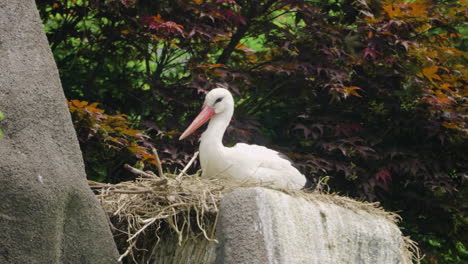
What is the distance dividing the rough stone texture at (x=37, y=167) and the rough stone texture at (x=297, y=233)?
69 centimetres

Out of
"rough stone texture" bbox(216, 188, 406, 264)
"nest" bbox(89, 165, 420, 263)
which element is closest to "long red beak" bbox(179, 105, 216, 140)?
"nest" bbox(89, 165, 420, 263)

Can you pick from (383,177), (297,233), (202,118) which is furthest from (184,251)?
(383,177)

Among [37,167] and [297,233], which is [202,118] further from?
[37,167]

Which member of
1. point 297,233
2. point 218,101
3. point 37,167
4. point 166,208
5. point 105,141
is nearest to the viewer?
point 37,167

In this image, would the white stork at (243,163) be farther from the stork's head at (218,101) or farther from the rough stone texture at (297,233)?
the rough stone texture at (297,233)

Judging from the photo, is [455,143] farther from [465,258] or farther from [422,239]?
[465,258]

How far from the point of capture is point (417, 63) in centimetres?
629

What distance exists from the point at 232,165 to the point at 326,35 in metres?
1.80

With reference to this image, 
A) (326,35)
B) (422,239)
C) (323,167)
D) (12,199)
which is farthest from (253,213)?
(422,239)

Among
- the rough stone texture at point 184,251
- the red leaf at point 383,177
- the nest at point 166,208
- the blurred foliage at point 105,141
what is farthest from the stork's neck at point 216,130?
the red leaf at point 383,177

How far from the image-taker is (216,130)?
5.34m

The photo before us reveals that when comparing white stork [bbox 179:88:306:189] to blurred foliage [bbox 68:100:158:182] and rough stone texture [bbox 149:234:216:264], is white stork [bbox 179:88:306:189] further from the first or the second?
rough stone texture [bbox 149:234:216:264]

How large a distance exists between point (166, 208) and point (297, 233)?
80 centimetres

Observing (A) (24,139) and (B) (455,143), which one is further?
(B) (455,143)
